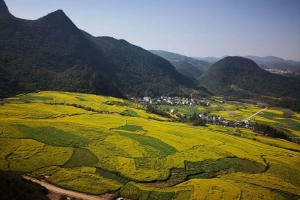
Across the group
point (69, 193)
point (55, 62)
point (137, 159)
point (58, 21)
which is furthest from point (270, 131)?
point (58, 21)

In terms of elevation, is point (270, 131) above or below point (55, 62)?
below

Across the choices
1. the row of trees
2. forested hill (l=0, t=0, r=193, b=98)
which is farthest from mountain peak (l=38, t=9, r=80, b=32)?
the row of trees

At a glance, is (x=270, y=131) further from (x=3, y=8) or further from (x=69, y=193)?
(x=3, y=8)

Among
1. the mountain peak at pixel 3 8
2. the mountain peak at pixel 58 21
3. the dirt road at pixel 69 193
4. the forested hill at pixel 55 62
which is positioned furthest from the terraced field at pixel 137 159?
the mountain peak at pixel 3 8

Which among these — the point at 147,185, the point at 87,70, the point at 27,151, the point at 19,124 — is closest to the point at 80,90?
the point at 87,70

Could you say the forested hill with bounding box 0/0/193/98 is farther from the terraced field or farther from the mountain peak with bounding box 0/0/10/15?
the terraced field

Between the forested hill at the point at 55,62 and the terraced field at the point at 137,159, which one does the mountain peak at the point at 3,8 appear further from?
the terraced field at the point at 137,159

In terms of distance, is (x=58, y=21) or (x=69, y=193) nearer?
(x=69, y=193)
